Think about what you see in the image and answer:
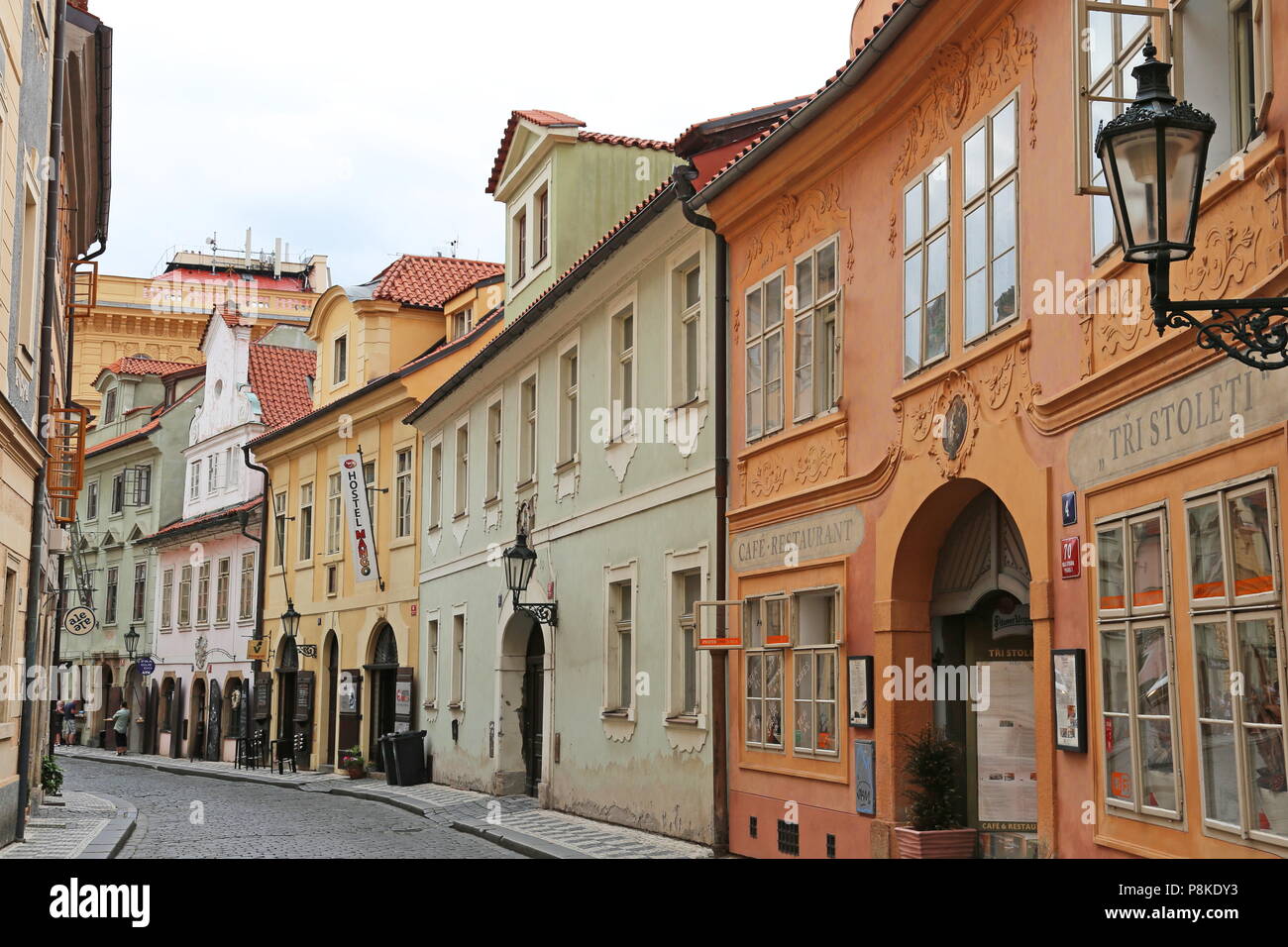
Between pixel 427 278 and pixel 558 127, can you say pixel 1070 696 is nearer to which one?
pixel 558 127

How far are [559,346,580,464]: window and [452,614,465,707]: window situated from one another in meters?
6.07

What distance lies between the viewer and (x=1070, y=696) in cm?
973

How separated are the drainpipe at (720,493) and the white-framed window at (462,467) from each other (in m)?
10.9

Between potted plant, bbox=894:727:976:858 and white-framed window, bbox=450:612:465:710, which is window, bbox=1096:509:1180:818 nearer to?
potted plant, bbox=894:727:976:858

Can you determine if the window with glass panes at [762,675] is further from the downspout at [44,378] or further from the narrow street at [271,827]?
the downspout at [44,378]

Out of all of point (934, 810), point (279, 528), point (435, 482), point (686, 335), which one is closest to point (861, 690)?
point (934, 810)

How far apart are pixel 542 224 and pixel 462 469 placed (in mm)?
4872

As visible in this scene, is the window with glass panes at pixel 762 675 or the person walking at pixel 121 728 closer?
the window with glass panes at pixel 762 675

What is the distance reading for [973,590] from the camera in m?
12.1

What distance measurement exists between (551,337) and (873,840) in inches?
447

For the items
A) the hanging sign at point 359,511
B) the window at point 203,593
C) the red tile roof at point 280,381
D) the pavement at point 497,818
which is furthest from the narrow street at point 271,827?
the red tile roof at point 280,381

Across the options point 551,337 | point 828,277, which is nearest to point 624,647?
point 551,337

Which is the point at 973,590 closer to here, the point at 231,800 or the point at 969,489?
the point at 969,489

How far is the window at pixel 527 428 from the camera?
23.5 m
